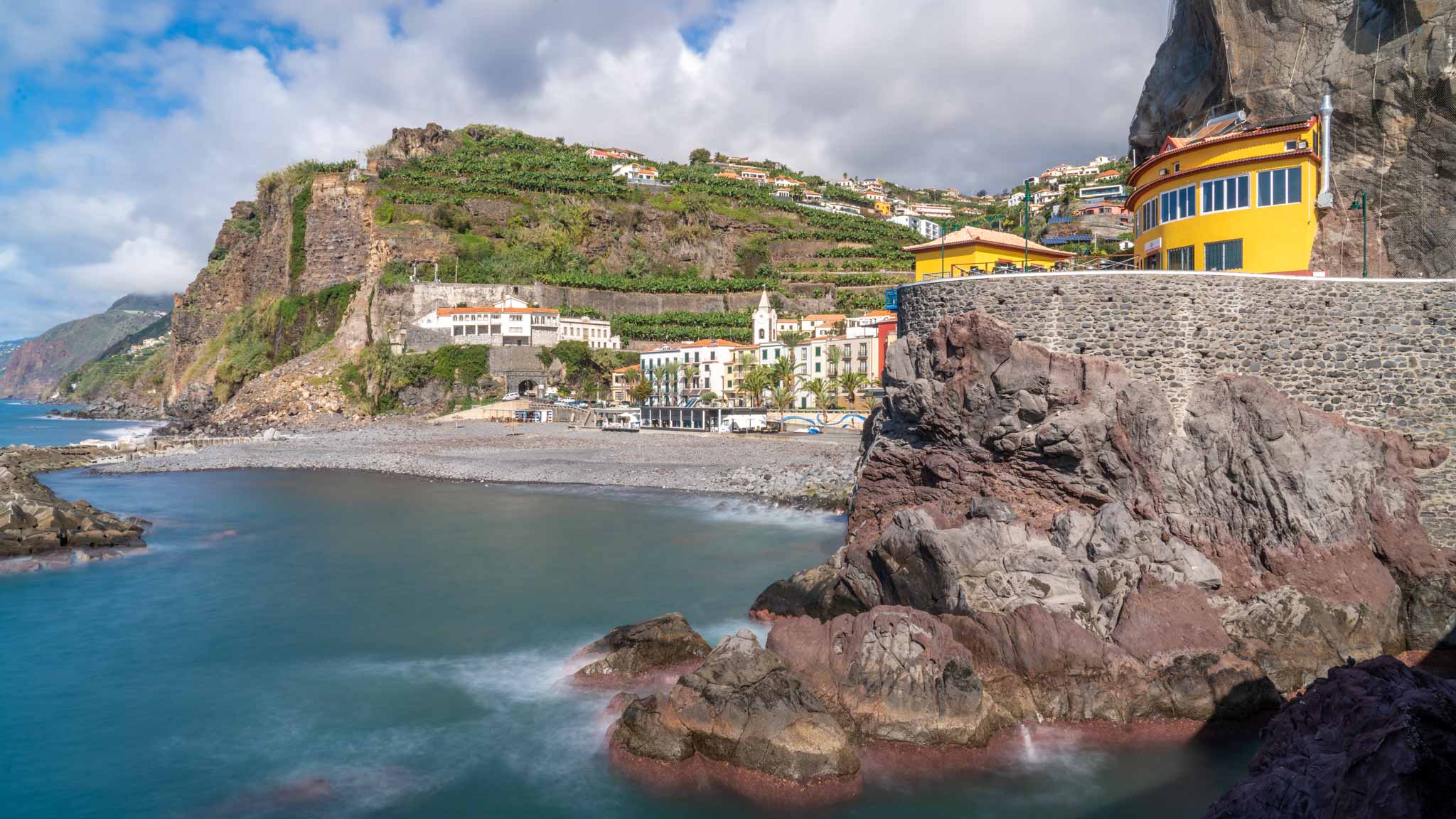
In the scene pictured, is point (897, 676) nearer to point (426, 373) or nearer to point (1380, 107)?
point (1380, 107)

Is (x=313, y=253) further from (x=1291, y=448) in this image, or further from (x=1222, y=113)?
(x=1291, y=448)

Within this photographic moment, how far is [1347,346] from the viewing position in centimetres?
1169

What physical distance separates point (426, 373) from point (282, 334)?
1992 centimetres

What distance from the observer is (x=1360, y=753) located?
4828mm

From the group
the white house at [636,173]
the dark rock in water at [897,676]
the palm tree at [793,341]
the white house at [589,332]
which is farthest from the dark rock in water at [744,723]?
the white house at [636,173]

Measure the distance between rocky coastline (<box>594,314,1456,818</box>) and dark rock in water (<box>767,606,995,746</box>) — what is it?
25mm

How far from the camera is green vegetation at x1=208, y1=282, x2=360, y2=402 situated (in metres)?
62.6

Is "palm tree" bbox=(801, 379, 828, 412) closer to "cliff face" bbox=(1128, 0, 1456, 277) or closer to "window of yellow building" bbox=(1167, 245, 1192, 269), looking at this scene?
"cliff face" bbox=(1128, 0, 1456, 277)

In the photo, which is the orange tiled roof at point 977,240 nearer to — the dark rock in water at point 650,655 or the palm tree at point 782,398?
the dark rock in water at point 650,655

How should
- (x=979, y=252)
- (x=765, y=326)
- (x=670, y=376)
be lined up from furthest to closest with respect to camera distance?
(x=765, y=326), (x=670, y=376), (x=979, y=252)

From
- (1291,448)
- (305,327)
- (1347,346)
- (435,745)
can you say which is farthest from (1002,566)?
(305,327)

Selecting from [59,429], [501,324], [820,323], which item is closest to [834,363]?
[820,323]

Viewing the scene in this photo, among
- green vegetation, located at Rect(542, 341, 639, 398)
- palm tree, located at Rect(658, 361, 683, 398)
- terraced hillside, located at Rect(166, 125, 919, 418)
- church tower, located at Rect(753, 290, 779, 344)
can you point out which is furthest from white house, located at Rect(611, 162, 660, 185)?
palm tree, located at Rect(658, 361, 683, 398)

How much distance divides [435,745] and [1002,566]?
7652mm
